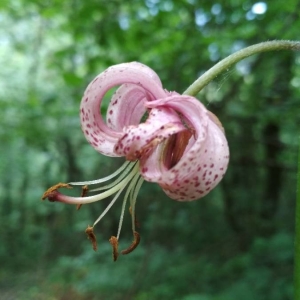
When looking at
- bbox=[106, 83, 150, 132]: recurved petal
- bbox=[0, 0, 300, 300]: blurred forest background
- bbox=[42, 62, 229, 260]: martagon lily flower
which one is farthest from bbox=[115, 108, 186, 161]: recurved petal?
bbox=[0, 0, 300, 300]: blurred forest background

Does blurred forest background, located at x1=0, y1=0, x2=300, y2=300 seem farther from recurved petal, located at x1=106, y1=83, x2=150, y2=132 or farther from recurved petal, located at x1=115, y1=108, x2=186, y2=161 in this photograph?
recurved petal, located at x1=115, y1=108, x2=186, y2=161

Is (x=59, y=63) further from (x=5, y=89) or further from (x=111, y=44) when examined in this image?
(x=5, y=89)

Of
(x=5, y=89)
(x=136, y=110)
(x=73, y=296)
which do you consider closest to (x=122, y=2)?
(x=136, y=110)

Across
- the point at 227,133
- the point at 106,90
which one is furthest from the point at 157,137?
the point at 227,133

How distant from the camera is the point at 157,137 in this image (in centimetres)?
88

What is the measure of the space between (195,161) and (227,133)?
346cm

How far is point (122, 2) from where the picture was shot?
3533 millimetres

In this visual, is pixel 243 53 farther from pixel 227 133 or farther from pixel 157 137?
pixel 227 133

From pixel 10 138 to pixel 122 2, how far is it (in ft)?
10.9

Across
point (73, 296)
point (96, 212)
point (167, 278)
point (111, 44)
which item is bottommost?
point (73, 296)

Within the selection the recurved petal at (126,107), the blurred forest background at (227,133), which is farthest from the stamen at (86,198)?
the blurred forest background at (227,133)

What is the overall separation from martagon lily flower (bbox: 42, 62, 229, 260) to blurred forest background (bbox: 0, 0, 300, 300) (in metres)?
0.48

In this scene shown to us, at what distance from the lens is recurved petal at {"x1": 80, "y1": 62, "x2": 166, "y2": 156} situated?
3.19 ft

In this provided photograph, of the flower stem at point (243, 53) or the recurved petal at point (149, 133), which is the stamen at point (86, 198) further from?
the flower stem at point (243, 53)
